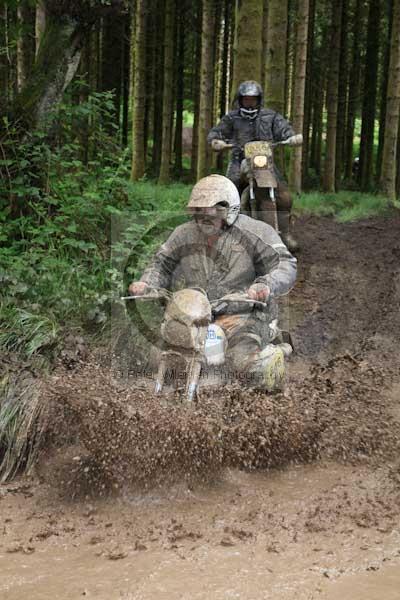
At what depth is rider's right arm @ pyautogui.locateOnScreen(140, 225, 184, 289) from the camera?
17.1 ft

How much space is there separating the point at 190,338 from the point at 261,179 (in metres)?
4.83

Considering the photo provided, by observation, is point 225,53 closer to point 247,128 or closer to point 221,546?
point 247,128

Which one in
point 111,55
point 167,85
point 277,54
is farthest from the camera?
point 111,55

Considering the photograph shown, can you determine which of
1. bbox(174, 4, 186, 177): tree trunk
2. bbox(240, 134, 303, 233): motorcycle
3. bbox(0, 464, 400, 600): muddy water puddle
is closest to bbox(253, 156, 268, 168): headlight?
bbox(240, 134, 303, 233): motorcycle

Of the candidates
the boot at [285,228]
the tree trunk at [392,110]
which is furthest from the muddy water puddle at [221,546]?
the tree trunk at [392,110]

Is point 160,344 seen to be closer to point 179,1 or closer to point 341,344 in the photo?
point 341,344

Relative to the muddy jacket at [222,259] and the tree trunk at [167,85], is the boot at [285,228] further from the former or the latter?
the tree trunk at [167,85]

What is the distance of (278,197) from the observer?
31.1 feet

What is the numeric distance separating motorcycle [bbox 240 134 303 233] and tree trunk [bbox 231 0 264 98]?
8.63ft

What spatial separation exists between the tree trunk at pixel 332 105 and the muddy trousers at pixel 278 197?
31.4 ft

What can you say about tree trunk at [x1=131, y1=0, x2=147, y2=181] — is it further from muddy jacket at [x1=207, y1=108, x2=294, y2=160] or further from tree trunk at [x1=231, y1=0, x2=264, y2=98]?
muddy jacket at [x1=207, y1=108, x2=294, y2=160]

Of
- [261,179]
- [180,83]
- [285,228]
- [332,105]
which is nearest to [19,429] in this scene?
[261,179]

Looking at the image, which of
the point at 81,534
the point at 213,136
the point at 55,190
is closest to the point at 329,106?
the point at 213,136

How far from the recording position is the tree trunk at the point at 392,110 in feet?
53.9
